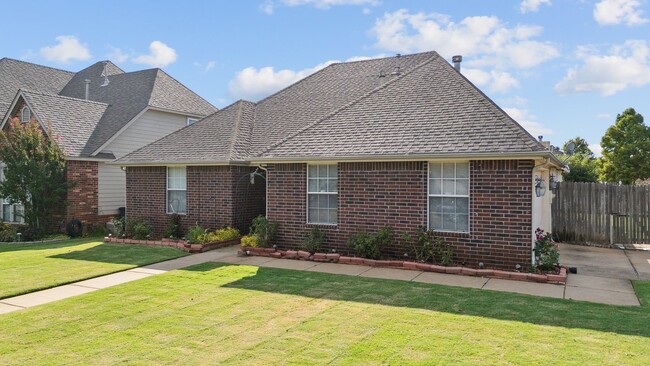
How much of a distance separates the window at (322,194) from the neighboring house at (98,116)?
9.54 metres

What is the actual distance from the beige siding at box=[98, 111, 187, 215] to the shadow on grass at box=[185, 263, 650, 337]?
11891mm

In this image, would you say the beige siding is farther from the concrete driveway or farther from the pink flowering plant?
the concrete driveway

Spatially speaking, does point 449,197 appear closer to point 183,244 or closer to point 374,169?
point 374,169

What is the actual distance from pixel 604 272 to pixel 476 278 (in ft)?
10.8

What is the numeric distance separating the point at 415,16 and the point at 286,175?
18.7ft

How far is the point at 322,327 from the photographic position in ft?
20.4

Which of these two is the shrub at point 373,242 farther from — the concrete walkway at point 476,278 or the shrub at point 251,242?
the shrub at point 251,242

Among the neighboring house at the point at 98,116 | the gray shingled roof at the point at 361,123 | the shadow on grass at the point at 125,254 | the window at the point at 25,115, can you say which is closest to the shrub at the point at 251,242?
the shadow on grass at the point at 125,254

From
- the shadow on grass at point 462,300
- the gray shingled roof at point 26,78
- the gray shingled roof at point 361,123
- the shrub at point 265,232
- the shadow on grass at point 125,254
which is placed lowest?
the shadow on grass at point 462,300

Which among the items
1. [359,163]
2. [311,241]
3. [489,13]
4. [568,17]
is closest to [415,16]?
[489,13]

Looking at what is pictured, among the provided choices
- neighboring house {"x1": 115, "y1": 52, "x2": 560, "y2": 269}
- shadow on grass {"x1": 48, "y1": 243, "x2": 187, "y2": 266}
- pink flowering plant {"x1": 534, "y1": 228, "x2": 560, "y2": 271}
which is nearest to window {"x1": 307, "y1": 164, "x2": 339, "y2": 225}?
neighboring house {"x1": 115, "y1": 52, "x2": 560, "y2": 269}

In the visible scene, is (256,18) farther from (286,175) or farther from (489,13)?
(489,13)

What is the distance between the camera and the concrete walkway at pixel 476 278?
7953 millimetres

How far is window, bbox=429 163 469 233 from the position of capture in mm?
10164
